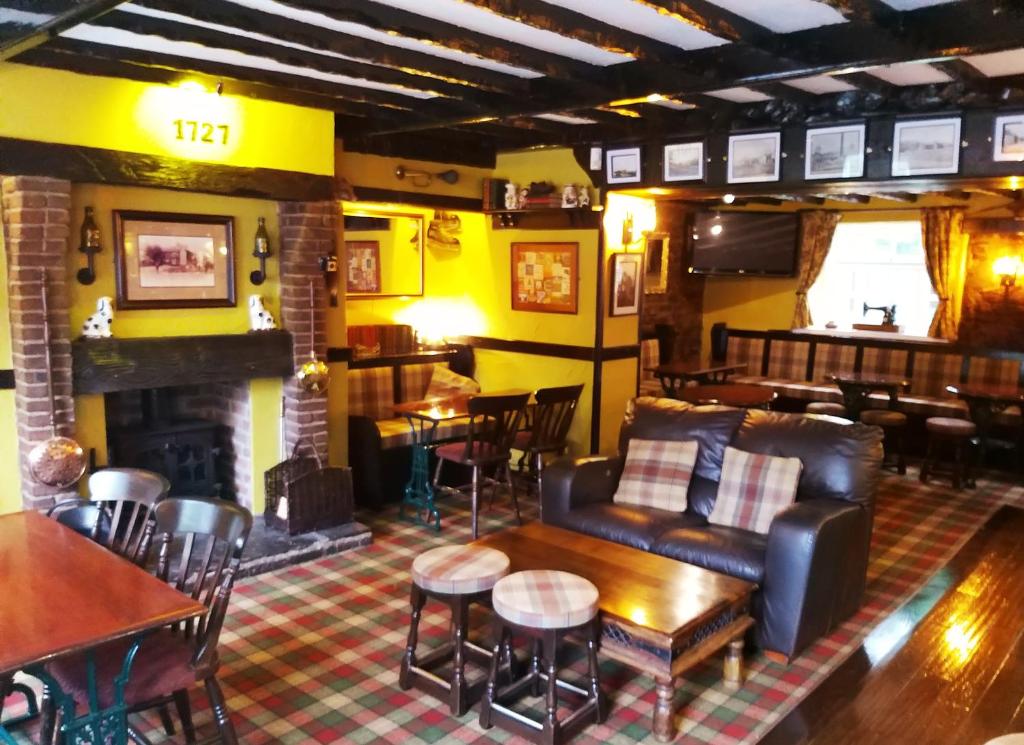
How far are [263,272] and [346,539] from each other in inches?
67.1

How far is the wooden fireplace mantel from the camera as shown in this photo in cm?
414

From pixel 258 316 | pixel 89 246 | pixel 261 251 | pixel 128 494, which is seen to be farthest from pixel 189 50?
pixel 128 494

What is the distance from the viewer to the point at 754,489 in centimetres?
395

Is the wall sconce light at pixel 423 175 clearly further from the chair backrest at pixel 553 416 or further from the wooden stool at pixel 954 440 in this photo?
the wooden stool at pixel 954 440

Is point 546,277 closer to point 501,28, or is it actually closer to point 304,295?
point 304,295

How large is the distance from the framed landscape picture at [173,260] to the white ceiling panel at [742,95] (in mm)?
2992

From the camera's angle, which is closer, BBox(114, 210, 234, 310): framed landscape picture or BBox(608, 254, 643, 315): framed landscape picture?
BBox(114, 210, 234, 310): framed landscape picture

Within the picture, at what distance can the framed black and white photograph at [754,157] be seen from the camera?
16.3 feet

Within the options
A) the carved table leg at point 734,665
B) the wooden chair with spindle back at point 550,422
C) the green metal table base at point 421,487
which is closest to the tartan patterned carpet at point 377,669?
the carved table leg at point 734,665

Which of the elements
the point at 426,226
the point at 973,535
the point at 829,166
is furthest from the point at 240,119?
the point at 973,535

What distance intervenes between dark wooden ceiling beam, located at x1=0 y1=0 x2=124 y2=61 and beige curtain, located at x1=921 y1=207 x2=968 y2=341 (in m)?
7.24

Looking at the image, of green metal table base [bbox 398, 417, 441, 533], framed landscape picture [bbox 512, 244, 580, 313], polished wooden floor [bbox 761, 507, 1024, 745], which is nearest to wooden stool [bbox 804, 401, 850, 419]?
framed landscape picture [bbox 512, 244, 580, 313]

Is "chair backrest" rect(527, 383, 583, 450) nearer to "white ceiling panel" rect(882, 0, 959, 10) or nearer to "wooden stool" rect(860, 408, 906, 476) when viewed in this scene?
"wooden stool" rect(860, 408, 906, 476)

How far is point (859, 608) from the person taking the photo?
4035mm
